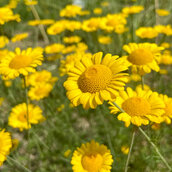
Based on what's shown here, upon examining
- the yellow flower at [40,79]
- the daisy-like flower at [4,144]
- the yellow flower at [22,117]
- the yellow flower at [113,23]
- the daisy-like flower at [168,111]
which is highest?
the yellow flower at [113,23]

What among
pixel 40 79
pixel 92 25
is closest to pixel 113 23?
pixel 92 25

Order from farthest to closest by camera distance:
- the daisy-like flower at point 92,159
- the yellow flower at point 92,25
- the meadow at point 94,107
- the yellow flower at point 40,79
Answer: the yellow flower at point 92,25, the yellow flower at point 40,79, the daisy-like flower at point 92,159, the meadow at point 94,107

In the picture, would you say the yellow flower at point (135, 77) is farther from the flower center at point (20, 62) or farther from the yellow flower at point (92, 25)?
the flower center at point (20, 62)

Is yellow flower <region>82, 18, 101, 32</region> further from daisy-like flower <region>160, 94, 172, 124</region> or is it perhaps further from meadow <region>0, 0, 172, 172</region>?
daisy-like flower <region>160, 94, 172, 124</region>

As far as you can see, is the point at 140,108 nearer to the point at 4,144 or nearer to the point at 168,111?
the point at 168,111

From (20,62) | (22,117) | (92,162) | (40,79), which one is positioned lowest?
(92,162)

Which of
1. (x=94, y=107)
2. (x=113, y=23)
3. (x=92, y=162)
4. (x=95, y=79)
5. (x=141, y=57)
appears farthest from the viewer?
(x=113, y=23)

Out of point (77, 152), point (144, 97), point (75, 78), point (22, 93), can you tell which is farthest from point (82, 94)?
point (22, 93)

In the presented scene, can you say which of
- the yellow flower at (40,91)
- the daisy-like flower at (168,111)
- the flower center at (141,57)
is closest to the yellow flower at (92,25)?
the yellow flower at (40,91)
